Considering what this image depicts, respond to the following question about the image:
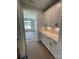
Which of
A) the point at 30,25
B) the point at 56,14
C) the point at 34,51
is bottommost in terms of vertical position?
the point at 34,51

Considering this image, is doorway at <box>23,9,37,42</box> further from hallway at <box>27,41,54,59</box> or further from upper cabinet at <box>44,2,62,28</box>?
upper cabinet at <box>44,2,62,28</box>

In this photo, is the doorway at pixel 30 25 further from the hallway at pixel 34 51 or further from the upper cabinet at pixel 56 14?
the upper cabinet at pixel 56 14

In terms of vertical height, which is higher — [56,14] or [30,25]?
[56,14]

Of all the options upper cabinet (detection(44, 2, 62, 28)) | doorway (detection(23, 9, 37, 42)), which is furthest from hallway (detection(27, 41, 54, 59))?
upper cabinet (detection(44, 2, 62, 28))

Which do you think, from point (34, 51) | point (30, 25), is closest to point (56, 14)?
point (30, 25)

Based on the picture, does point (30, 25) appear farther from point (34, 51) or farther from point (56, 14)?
point (56, 14)

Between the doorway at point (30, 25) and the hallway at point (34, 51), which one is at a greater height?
the doorway at point (30, 25)

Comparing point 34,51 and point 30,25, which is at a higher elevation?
point 30,25

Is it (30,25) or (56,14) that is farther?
(56,14)

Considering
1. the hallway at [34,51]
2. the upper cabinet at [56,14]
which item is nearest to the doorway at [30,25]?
the hallway at [34,51]

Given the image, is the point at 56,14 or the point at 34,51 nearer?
the point at 34,51
